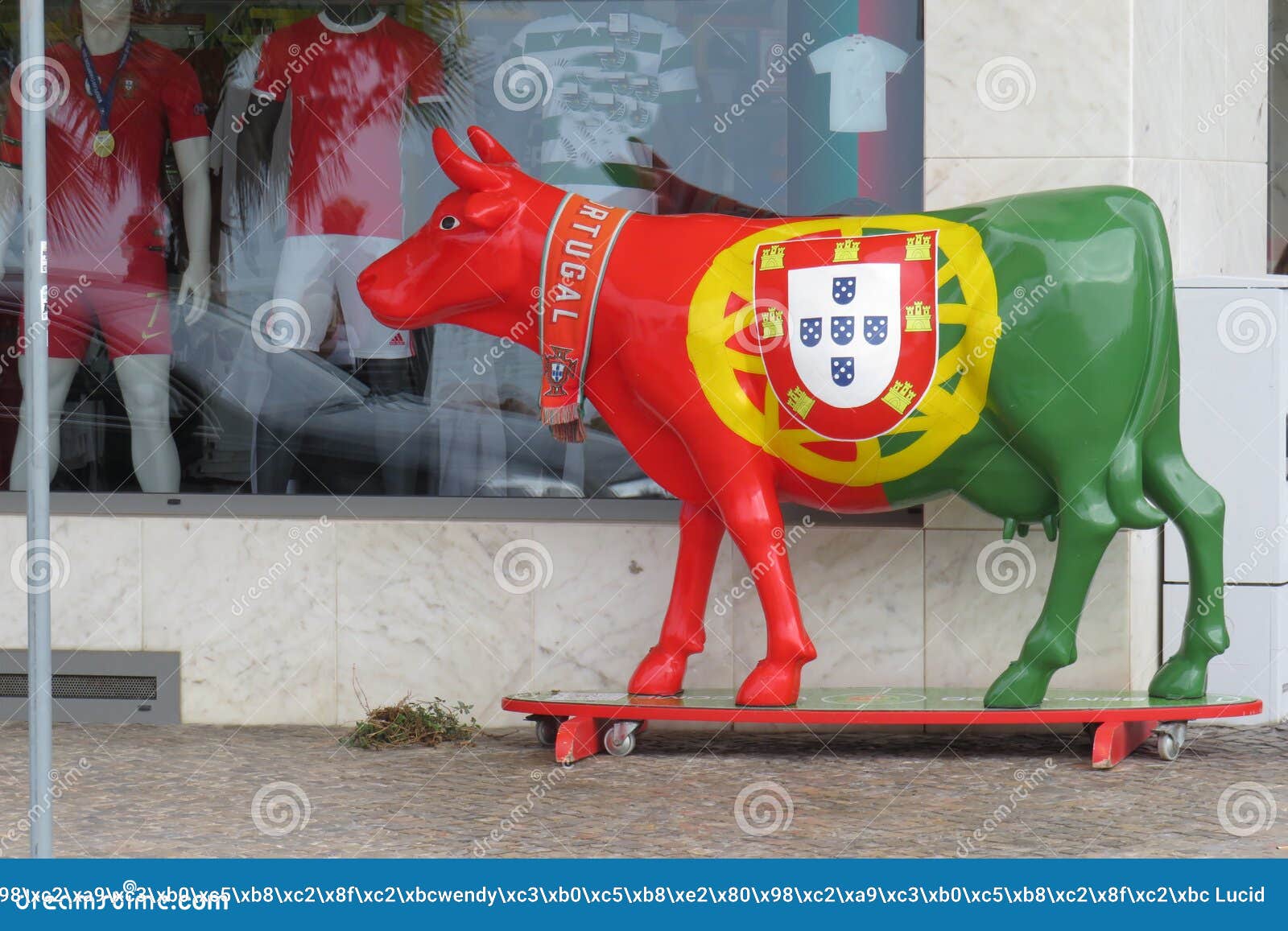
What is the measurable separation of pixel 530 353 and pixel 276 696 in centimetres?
176

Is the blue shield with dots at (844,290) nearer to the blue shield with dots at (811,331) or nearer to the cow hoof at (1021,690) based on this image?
the blue shield with dots at (811,331)

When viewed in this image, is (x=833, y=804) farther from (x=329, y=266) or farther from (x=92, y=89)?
(x=92, y=89)

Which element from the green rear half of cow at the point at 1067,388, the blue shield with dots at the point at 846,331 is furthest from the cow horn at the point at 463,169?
the green rear half of cow at the point at 1067,388

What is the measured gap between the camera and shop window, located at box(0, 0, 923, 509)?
23.9ft

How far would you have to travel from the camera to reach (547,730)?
21.0 feet

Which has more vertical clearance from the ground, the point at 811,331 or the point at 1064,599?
the point at 811,331

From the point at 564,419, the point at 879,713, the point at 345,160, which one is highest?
the point at 345,160

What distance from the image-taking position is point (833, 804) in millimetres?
5430

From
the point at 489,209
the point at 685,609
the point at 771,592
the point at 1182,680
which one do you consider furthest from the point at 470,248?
the point at 1182,680

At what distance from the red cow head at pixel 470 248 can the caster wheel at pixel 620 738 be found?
1.54 metres

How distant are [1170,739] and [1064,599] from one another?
26.2 inches

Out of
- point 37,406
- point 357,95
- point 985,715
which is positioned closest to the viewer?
point 37,406

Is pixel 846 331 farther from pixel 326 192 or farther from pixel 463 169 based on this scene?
pixel 326 192

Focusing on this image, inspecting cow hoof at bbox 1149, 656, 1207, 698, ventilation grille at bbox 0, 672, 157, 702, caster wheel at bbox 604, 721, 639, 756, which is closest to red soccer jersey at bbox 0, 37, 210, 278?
ventilation grille at bbox 0, 672, 157, 702
